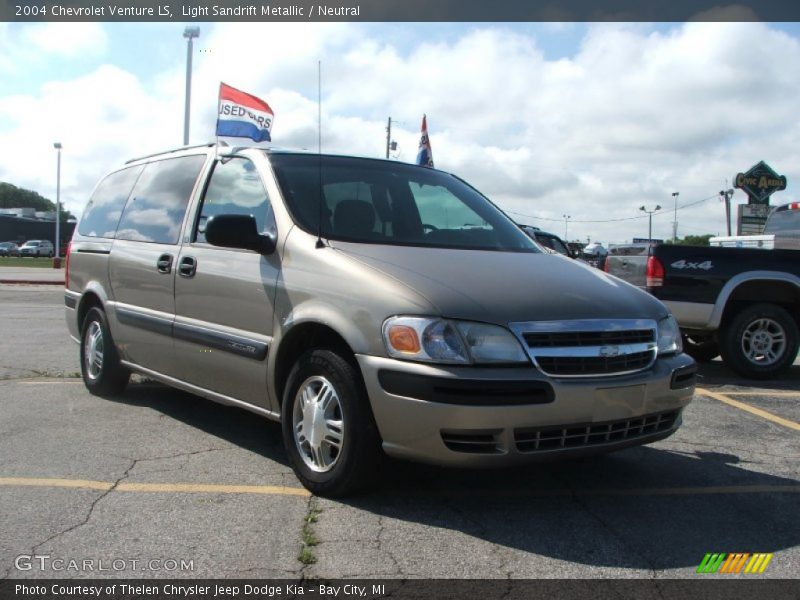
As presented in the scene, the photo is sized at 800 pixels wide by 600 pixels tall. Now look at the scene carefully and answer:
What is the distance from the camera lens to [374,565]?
315cm

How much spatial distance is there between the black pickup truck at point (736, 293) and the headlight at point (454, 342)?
4740 mm

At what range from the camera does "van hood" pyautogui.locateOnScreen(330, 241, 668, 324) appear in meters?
3.61

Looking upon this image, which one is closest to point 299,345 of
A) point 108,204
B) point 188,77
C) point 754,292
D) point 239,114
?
point 108,204

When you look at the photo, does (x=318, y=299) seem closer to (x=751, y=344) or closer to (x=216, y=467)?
(x=216, y=467)

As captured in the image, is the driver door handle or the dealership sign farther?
the dealership sign

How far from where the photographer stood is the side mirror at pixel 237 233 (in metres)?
4.21

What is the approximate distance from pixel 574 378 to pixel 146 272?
3.27 m

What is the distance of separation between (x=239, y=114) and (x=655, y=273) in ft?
34.1

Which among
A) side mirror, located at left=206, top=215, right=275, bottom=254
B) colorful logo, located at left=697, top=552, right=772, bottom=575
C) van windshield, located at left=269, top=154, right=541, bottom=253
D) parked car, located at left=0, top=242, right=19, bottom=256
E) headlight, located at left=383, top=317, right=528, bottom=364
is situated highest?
parked car, located at left=0, top=242, right=19, bottom=256

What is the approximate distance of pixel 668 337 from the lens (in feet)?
13.7

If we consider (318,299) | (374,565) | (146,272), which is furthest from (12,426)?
(374,565)

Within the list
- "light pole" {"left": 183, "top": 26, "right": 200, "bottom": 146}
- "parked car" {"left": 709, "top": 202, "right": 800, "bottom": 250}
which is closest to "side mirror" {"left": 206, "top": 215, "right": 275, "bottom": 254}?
"parked car" {"left": 709, "top": 202, "right": 800, "bottom": 250}

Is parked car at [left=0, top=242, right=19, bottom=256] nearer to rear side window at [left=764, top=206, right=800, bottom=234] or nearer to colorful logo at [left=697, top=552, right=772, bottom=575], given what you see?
rear side window at [left=764, top=206, right=800, bottom=234]

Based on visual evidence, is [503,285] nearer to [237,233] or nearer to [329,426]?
[329,426]
